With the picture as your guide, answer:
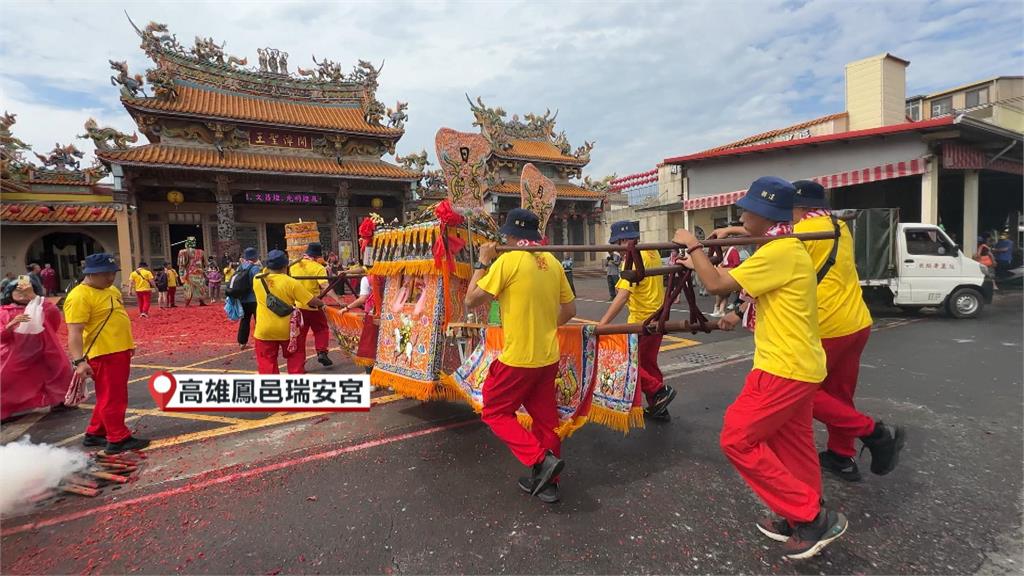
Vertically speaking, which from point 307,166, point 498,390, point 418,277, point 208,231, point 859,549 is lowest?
point 859,549

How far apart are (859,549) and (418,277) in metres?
3.49

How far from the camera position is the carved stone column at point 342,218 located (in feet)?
60.1

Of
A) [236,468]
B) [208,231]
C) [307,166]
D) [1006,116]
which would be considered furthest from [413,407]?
[1006,116]

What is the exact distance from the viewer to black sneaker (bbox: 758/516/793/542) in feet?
7.67

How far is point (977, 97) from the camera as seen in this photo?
2453cm

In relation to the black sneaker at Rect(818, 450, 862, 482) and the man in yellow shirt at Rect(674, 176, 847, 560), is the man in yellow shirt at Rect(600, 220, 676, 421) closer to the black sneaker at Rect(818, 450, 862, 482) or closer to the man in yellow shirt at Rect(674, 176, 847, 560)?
the black sneaker at Rect(818, 450, 862, 482)

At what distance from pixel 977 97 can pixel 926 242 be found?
24.0 meters

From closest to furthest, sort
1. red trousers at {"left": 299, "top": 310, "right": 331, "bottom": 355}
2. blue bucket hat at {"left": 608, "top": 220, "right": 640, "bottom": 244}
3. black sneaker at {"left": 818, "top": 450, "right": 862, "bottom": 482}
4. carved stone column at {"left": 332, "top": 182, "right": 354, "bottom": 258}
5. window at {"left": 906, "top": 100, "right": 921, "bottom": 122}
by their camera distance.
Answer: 1. black sneaker at {"left": 818, "top": 450, "right": 862, "bottom": 482}
2. blue bucket hat at {"left": 608, "top": 220, "right": 640, "bottom": 244}
3. red trousers at {"left": 299, "top": 310, "right": 331, "bottom": 355}
4. carved stone column at {"left": 332, "top": 182, "right": 354, "bottom": 258}
5. window at {"left": 906, "top": 100, "right": 921, "bottom": 122}

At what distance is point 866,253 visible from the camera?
29.4 ft

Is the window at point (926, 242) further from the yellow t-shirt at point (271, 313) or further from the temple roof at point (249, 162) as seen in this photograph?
the temple roof at point (249, 162)

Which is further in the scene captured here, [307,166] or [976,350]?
[307,166]

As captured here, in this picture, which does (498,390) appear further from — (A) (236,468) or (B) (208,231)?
(B) (208,231)

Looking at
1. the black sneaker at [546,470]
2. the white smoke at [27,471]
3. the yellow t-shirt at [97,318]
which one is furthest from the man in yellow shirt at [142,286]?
the black sneaker at [546,470]

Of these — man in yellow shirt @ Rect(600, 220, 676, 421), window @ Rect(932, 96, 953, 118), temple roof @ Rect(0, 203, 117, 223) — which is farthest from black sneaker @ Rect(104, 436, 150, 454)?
window @ Rect(932, 96, 953, 118)
